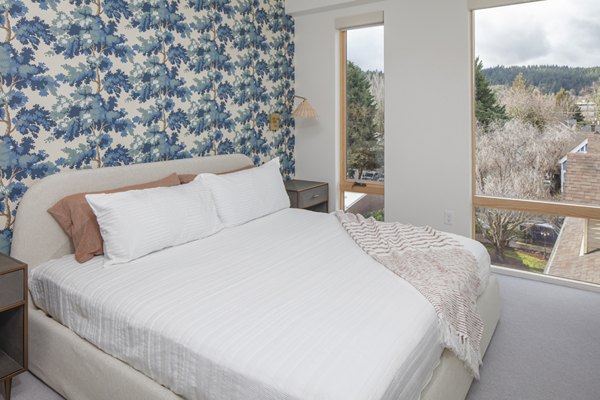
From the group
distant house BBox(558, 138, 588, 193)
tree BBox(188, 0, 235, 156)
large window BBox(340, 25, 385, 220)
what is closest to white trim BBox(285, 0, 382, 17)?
large window BBox(340, 25, 385, 220)

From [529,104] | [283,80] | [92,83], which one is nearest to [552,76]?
[529,104]

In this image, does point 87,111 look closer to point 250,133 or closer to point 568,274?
point 250,133

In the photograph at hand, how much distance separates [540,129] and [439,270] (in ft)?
6.26

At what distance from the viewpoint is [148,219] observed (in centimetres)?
221

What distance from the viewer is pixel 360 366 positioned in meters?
1.24

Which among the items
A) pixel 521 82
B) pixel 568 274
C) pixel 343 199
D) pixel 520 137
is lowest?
pixel 568 274

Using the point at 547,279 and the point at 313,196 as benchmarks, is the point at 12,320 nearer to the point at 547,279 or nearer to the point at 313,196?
the point at 313,196

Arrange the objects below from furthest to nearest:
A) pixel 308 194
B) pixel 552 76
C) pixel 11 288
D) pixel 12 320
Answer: pixel 308 194
pixel 552 76
pixel 12 320
pixel 11 288

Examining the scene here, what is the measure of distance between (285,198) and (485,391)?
1.88 metres

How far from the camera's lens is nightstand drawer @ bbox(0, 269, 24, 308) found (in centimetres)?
178

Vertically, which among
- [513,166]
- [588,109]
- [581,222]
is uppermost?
[588,109]

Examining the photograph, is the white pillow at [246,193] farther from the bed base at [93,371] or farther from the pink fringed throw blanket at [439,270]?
the bed base at [93,371]

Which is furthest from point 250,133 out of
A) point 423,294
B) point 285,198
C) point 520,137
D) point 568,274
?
point 568,274

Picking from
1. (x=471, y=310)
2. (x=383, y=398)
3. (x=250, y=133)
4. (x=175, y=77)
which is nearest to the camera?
(x=383, y=398)
